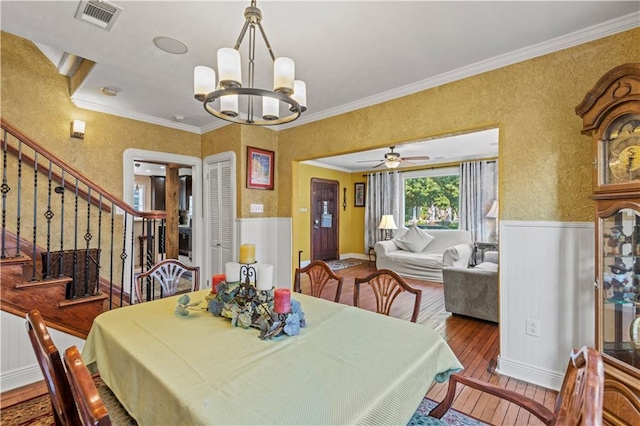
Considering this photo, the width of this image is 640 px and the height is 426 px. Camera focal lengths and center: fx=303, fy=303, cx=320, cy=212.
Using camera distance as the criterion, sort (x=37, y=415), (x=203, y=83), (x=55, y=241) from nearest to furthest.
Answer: (x=203, y=83) → (x=37, y=415) → (x=55, y=241)

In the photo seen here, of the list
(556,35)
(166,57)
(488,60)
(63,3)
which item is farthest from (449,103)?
(63,3)

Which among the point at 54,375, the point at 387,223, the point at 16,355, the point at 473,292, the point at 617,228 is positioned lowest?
the point at 16,355

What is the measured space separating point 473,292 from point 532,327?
1299 mm

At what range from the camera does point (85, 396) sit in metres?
0.67

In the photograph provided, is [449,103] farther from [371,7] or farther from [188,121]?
[188,121]

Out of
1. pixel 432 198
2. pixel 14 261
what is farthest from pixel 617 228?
pixel 432 198

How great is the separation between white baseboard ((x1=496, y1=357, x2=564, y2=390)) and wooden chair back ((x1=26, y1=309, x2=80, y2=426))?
2726 mm

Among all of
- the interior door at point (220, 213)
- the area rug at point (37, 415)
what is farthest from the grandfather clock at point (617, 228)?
the interior door at point (220, 213)

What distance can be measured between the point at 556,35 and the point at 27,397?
4471mm

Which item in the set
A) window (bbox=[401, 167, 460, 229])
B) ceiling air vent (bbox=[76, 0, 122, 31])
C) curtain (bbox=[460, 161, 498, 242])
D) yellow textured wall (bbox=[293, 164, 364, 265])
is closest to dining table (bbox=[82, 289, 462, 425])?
ceiling air vent (bbox=[76, 0, 122, 31])

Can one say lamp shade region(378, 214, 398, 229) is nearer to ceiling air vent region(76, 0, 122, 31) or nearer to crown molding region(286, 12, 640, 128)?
crown molding region(286, 12, 640, 128)

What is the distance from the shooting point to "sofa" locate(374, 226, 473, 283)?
18.5 feet

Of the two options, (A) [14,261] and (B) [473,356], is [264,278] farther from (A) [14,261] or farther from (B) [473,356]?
(B) [473,356]

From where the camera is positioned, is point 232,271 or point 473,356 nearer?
point 232,271
